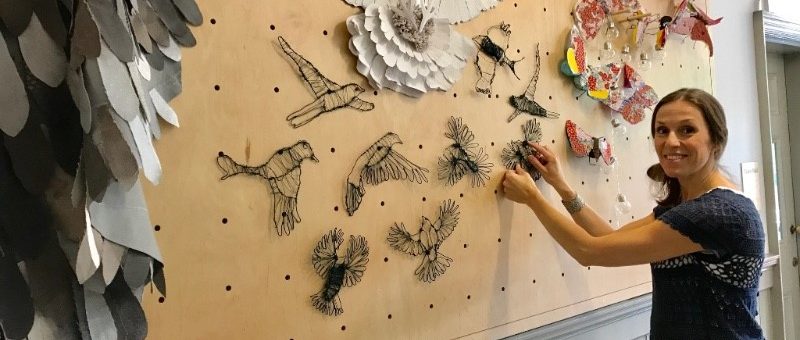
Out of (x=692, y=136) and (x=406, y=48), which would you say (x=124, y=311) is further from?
(x=692, y=136)

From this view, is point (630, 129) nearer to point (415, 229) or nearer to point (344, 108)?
point (415, 229)

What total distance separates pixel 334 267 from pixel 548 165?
61cm

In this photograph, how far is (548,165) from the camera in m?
1.38

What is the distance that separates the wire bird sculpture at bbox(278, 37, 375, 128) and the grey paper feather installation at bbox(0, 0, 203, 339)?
1.33 ft

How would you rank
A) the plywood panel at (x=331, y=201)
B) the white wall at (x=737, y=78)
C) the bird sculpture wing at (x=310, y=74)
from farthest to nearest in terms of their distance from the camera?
the white wall at (x=737, y=78) → the bird sculpture wing at (x=310, y=74) → the plywood panel at (x=331, y=201)

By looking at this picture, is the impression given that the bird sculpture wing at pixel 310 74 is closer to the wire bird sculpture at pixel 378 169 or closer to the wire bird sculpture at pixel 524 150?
the wire bird sculpture at pixel 378 169

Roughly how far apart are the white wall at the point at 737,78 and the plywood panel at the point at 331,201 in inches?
36.8

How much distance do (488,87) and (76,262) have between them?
0.93 meters

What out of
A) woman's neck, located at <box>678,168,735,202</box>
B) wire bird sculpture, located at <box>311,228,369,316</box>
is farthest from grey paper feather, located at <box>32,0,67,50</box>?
woman's neck, located at <box>678,168,735,202</box>

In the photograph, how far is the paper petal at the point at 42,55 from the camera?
521 millimetres

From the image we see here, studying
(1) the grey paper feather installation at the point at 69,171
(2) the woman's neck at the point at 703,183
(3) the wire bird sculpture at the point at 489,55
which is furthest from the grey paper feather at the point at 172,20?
(2) the woman's neck at the point at 703,183

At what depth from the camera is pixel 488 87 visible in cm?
129

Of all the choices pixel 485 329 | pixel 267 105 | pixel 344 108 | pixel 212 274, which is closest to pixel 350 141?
pixel 344 108

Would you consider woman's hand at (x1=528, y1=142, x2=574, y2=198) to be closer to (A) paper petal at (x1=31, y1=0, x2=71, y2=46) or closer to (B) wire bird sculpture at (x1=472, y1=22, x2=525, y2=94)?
(B) wire bird sculpture at (x1=472, y1=22, x2=525, y2=94)
